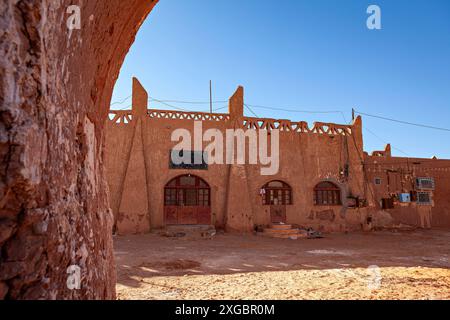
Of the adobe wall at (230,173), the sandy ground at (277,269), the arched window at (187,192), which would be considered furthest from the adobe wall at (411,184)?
the arched window at (187,192)

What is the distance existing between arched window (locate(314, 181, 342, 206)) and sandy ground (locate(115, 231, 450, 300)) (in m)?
4.55

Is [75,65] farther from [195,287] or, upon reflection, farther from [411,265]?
[411,265]

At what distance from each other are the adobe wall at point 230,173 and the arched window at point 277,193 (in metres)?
0.30

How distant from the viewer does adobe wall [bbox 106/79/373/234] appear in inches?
631

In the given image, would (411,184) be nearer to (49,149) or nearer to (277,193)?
(277,193)

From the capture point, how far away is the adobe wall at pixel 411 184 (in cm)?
1998

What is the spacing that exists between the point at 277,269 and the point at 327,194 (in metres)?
11.5

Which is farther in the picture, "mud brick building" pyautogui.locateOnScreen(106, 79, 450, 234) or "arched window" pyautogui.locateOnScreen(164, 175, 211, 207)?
"arched window" pyautogui.locateOnScreen(164, 175, 211, 207)

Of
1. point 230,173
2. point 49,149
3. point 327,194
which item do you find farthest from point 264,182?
point 49,149

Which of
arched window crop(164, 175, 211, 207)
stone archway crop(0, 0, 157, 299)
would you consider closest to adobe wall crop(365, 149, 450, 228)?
arched window crop(164, 175, 211, 207)

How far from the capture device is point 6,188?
156 centimetres

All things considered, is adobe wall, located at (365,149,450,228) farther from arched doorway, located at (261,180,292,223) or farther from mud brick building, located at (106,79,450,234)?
arched doorway, located at (261,180,292,223)

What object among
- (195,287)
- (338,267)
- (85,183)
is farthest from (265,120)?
(85,183)
